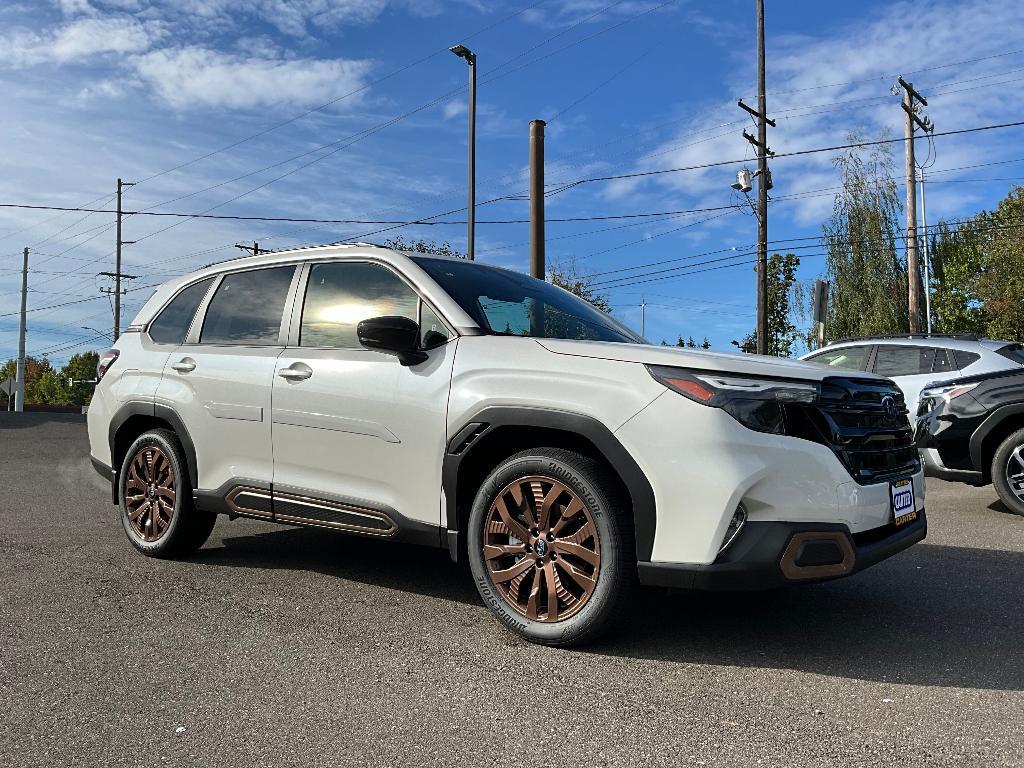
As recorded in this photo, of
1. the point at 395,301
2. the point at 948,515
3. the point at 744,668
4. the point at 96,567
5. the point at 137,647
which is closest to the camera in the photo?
the point at 744,668

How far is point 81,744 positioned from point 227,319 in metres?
2.96

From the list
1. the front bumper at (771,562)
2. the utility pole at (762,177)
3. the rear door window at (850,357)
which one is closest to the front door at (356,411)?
the front bumper at (771,562)

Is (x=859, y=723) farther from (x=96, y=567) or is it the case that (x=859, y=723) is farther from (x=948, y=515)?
(x=948, y=515)

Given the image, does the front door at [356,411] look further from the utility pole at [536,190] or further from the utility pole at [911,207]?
the utility pole at [911,207]

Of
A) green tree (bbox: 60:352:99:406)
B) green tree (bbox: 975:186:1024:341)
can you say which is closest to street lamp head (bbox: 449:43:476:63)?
green tree (bbox: 975:186:1024:341)

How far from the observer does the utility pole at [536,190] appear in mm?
→ 17172

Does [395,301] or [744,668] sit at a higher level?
[395,301]

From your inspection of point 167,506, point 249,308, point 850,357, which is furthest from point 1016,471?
point 167,506

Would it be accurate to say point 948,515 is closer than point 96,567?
No

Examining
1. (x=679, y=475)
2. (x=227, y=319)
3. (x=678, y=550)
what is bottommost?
(x=678, y=550)

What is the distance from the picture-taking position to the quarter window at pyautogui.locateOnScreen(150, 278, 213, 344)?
543cm

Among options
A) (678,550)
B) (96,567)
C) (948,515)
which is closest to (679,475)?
(678,550)

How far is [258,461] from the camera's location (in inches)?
184

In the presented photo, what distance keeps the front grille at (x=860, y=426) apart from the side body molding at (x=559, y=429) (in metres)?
0.62
